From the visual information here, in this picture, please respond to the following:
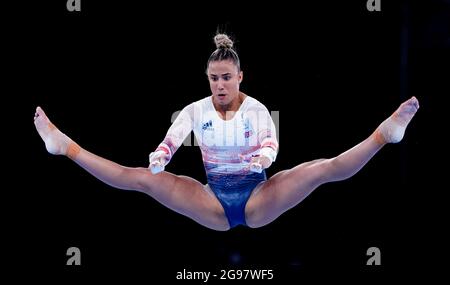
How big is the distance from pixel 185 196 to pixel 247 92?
3.52 feet

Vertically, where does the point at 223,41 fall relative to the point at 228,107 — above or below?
above

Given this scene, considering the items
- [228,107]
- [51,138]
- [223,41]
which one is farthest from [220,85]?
[51,138]

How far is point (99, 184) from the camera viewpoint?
4086mm

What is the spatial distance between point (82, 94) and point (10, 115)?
1.65 ft

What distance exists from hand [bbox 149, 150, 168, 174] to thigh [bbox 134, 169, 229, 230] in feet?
0.94

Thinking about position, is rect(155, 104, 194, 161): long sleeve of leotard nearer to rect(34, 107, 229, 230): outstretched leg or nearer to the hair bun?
rect(34, 107, 229, 230): outstretched leg

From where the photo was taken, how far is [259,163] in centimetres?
270

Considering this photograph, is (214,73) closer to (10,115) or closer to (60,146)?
(60,146)

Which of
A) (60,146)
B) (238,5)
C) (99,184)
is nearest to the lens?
(60,146)

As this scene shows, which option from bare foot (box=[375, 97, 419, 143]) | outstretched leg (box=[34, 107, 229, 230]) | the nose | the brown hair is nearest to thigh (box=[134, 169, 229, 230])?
outstretched leg (box=[34, 107, 229, 230])

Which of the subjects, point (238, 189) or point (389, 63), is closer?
point (238, 189)

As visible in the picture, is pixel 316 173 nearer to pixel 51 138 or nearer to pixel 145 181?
pixel 145 181

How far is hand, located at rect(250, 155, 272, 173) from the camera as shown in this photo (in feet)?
8.74

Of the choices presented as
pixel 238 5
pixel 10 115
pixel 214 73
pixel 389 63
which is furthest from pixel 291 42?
pixel 10 115
